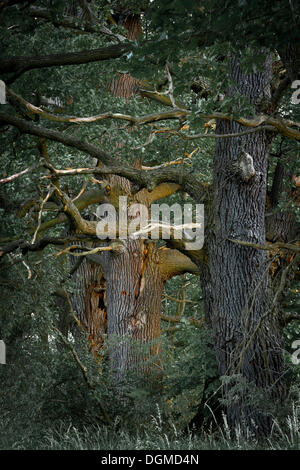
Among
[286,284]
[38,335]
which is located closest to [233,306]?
[286,284]

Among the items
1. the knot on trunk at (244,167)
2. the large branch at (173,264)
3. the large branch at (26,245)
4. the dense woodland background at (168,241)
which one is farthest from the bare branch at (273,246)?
the large branch at (173,264)

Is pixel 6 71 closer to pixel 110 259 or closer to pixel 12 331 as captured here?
pixel 12 331

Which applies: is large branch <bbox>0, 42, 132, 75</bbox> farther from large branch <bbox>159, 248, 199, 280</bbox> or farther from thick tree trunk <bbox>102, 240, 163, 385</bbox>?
large branch <bbox>159, 248, 199, 280</bbox>

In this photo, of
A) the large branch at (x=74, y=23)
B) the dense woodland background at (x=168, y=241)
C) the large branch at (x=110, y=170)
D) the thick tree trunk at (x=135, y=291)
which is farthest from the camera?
the thick tree trunk at (x=135, y=291)

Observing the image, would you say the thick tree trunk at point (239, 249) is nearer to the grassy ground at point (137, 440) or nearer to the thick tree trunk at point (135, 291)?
the grassy ground at point (137, 440)

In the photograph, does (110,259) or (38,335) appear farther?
(110,259)

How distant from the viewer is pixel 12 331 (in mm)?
10352

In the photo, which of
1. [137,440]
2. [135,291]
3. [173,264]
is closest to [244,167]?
[137,440]

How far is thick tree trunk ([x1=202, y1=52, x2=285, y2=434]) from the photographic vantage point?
9578 millimetres

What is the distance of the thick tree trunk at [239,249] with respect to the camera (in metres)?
9.58

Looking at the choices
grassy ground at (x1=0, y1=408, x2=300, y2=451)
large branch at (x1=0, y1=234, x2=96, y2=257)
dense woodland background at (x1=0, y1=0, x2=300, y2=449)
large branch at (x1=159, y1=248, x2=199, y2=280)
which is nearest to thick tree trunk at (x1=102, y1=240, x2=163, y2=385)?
large branch at (x1=159, y1=248, x2=199, y2=280)

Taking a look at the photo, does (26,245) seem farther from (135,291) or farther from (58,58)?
(135,291)

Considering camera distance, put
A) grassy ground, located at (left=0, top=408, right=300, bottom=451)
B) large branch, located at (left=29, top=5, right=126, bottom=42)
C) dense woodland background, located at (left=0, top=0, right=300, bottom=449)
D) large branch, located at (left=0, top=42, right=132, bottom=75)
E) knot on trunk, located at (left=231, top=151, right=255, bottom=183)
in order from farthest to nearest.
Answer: knot on trunk, located at (left=231, top=151, right=255, bottom=183) → large branch, located at (left=29, top=5, right=126, bottom=42) → dense woodland background, located at (left=0, top=0, right=300, bottom=449) → large branch, located at (left=0, top=42, right=132, bottom=75) → grassy ground, located at (left=0, top=408, right=300, bottom=451)

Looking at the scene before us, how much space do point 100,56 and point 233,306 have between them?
4.06 m
